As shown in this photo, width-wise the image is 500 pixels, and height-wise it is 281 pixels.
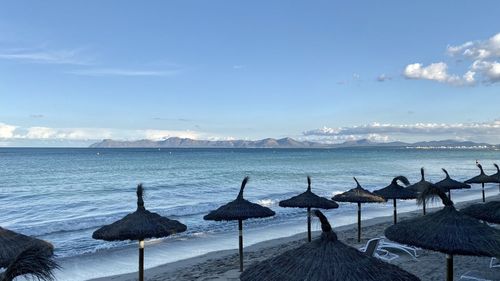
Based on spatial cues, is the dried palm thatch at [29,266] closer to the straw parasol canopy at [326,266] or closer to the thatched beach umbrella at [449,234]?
the straw parasol canopy at [326,266]

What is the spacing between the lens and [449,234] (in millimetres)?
6398

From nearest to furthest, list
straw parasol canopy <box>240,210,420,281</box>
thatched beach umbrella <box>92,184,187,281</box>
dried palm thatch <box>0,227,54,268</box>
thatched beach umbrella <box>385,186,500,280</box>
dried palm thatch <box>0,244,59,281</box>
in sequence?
dried palm thatch <box>0,244,59,281</box> → straw parasol canopy <box>240,210,420,281</box> → dried palm thatch <box>0,227,54,268</box> → thatched beach umbrella <box>385,186,500,280</box> → thatched beach umbrella <box>92,184,187,281</box>

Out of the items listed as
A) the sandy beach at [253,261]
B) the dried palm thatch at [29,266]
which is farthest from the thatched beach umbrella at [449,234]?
the dried palm thatch at [29,266]

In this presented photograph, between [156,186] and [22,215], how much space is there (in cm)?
1568

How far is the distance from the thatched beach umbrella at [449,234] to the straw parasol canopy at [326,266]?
1914 millimetres

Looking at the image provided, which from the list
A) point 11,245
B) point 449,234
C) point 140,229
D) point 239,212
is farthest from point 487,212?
point 11,245

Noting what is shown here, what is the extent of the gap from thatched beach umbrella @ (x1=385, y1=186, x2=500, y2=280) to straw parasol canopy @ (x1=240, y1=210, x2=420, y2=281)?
6.28ft

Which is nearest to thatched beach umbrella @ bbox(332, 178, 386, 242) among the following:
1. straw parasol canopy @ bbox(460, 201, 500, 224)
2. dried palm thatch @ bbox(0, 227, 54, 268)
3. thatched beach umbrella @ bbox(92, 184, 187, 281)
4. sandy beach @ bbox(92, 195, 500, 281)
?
sandy beach @ bbox(92, 195, 500, 281)

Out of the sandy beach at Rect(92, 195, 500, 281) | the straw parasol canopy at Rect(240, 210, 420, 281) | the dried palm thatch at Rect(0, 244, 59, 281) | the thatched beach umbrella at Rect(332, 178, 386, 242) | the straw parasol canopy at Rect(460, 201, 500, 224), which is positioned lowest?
the sandy beach at Rect(92, 195, 500, 281)

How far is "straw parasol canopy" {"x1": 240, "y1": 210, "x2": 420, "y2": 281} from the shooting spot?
4.45 meters

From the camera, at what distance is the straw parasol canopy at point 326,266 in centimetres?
445

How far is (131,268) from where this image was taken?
12.5 metres

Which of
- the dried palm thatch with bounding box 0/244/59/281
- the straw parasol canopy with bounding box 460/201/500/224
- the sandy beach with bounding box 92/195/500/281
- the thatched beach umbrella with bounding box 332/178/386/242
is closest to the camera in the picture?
the dried palm thatch with bounding box 0/244/59/281

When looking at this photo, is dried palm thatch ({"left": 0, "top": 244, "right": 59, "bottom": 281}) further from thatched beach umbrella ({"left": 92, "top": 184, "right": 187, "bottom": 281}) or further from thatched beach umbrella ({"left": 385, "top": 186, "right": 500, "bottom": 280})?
thatched beach umbrella ({"left": 385, "top": 186, "right": 500, "bottom": 280})
